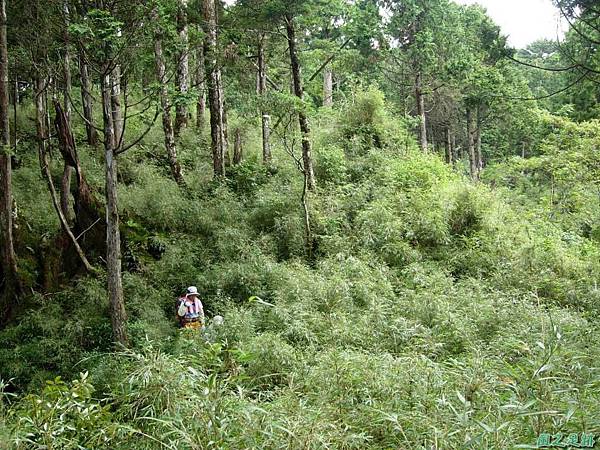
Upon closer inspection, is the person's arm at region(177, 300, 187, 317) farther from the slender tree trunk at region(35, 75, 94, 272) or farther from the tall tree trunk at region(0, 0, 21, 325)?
the tall tree trunk at region(0, 0, 21, 325)

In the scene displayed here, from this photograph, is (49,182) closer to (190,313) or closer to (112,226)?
(112,226)

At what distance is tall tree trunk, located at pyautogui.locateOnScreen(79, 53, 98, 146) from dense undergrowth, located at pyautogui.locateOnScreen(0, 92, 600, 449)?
72 cm

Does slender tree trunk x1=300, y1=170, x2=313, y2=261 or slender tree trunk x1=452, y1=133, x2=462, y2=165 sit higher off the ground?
slender tree trunk x1=452, y1=133, x2=462, y2=165

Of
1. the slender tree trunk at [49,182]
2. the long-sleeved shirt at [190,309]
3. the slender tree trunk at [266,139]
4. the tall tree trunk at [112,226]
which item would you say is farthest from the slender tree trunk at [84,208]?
the slender tree trunk at [266,139]

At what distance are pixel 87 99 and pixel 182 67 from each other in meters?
2.56

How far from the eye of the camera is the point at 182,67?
43.0 feet

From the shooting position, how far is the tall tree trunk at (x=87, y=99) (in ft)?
29.3

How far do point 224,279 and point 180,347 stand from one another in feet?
8.31

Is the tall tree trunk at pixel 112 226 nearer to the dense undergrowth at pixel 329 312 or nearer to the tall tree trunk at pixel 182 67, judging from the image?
the dense undergrowth at pixel 329 312

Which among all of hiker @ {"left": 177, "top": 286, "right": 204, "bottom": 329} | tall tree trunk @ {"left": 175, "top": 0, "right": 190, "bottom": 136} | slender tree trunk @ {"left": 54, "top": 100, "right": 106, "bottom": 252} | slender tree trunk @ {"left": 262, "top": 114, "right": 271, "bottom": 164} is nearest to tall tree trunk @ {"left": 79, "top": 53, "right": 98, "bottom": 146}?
slender tree trunk @ {"left": 54, "top": 100, "right": 106, "bottom": 252}

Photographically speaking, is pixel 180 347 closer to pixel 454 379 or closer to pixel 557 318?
pixel 454 379

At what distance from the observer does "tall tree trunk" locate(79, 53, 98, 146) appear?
29.3ft

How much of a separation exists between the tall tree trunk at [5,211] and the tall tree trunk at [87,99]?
1.41 meters

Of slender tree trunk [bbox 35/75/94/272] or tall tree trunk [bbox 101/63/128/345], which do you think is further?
slender tree trunk [bbox 35/75/94/272]
